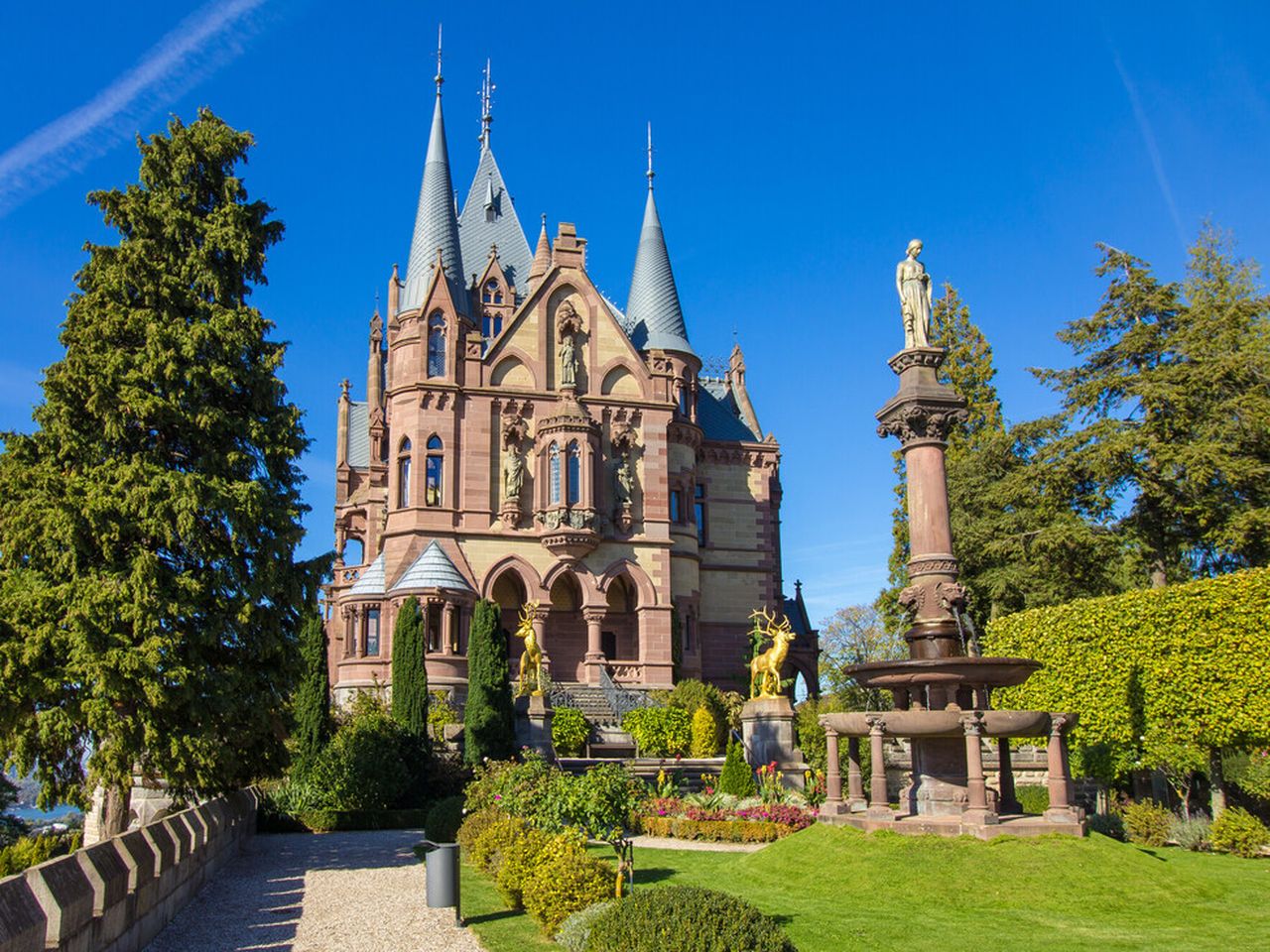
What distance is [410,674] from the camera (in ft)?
121

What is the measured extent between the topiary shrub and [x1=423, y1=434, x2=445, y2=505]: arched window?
13.7 metres

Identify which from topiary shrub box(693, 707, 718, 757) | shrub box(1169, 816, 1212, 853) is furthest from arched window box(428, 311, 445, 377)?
shrub box(1169, 816, 1212, 853)

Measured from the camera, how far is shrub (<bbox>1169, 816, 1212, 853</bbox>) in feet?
74.3

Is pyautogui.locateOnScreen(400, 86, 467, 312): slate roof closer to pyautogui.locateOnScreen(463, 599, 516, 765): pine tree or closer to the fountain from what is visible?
pyautogui.locateOnScreen(463, 599, 516, 765): pine tree

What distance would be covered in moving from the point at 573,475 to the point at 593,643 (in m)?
6.58

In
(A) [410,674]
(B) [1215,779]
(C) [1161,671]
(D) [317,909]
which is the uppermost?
(A) [410,674]

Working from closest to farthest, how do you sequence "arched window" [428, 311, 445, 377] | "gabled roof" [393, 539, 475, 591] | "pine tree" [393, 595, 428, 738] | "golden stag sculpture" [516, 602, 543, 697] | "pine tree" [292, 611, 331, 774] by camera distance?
"pine tree" [292, 611, 331, 774]
"golden stag sculpture" [516, 602, 543, 697]
"pine tree" [393, 595, 428, 738]
"gabled roof" [393, 539, 475, 591]
"arched window" [428, 311, 445, 377]

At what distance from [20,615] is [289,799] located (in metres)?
13.2

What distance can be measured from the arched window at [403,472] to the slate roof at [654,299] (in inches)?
507

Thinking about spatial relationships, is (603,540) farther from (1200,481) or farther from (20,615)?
(20,615)

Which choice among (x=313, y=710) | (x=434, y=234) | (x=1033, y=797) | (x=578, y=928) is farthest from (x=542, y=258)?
(x=578, y=928)

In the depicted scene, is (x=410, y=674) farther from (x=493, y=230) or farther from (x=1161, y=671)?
(x=493, y=230)

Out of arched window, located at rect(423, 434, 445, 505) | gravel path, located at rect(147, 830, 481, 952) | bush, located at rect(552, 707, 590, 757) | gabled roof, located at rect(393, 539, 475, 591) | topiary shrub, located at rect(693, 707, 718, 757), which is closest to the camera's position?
gravel path, located at rect(147, 830, 481, 952)

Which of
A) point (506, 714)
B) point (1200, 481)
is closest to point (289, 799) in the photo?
point (506, 714)
